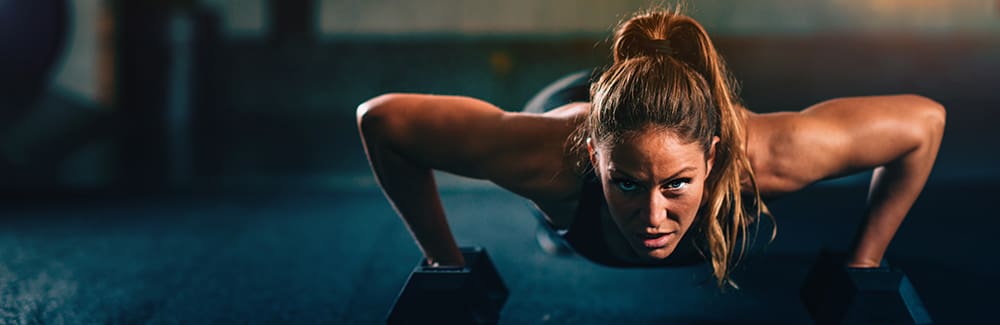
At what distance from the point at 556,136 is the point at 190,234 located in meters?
1.36

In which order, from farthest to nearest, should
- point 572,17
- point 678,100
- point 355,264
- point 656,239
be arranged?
point 572,17
point 355,264
point 656,239
point 678,100

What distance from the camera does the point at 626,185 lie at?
99 centimetres

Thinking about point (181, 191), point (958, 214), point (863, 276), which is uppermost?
point (863, 276)

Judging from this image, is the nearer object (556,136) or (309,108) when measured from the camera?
(556,136)

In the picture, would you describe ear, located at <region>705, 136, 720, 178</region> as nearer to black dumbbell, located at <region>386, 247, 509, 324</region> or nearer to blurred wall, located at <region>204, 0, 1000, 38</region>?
black dumbbell, located at <region>386, 247, 509, 324</region>

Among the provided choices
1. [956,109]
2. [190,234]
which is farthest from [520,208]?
[956,109]

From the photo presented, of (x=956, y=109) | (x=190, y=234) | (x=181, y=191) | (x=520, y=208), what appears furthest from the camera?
(x=956, y=109)

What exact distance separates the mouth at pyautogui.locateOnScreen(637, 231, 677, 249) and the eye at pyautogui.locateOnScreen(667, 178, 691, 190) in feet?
0.28

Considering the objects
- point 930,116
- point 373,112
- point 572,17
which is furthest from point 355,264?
point 572,17

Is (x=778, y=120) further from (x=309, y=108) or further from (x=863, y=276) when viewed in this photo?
(x=309, y=108)

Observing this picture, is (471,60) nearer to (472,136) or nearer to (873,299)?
(472,136)

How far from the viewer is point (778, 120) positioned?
113 cm

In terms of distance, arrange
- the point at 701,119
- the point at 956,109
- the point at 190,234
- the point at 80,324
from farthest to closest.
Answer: the point at 956,109
the point at 190,234
the point at 80,324
the point at 701,119

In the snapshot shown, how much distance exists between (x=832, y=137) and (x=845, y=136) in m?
0.02
